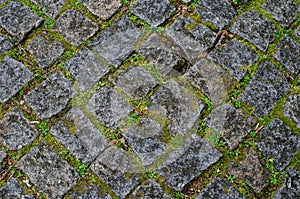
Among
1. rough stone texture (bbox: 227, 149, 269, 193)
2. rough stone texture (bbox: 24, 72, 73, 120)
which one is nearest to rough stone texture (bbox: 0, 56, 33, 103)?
rough stone texture (bbox: 24, 72, 73, 120)

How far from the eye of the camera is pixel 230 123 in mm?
2834

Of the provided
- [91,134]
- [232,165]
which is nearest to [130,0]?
[91,134]

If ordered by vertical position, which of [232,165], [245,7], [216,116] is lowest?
[232,165]

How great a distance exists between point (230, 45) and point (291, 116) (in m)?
0.70

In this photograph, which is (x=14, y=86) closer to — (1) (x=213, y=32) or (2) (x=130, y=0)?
(2) (x=130, y=0)

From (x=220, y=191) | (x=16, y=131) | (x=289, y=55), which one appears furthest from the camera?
(x=289, y=55)

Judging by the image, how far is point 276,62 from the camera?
9.66 feet

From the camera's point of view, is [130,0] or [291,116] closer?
[291,116]

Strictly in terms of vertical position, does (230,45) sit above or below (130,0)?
below

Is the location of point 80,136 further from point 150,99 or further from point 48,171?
point 150,99

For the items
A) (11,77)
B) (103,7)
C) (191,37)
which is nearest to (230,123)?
(191,37)

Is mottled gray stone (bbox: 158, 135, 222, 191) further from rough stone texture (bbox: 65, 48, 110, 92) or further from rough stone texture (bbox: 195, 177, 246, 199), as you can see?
rough stone texture (bbox: 65, 48, 110, 92)

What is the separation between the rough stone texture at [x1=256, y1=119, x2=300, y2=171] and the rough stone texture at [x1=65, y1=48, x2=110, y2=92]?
127cm

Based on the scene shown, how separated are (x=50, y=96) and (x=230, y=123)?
1.35 m
